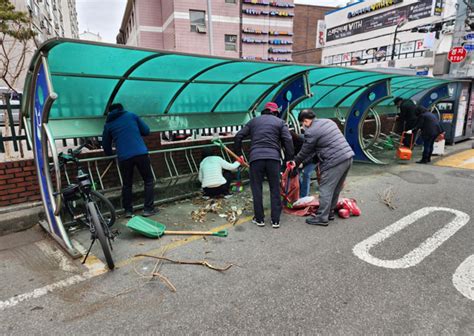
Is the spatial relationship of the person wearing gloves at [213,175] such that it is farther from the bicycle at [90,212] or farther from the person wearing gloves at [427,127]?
the person wearing gloves at [427,127]

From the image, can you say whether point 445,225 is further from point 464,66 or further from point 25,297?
point 464,66

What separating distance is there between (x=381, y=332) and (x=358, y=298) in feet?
1.32

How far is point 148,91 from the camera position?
5.25m

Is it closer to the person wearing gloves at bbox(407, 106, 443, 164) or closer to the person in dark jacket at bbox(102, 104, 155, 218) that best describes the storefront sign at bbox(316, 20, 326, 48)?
the person wearing gloves at bbox(407, 106, 443, 164)

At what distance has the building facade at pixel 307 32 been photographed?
156 feet

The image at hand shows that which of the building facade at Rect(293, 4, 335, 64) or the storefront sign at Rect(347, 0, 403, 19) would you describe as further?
the building facade at Rect(293, 4, 335, 64)

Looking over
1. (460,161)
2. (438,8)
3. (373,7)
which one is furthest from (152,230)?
(373,7)

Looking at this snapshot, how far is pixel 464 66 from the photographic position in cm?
1052

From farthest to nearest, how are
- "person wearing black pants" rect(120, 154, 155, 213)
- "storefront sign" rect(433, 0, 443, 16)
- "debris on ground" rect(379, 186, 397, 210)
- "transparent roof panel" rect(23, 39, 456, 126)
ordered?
"storefront sign" rect(433, 0, 443, 16) < "debris on ground" rect(379, 186, 397, 210) < "person wearing black pants" rect(120, 154, 155, 213) < "transparent roof panel" rect(23, 39, 456, 126)

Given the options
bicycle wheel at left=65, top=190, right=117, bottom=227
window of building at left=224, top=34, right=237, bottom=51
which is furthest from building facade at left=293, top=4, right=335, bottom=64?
bicycle wheel at left=65, top=190, right=117, bottom=227

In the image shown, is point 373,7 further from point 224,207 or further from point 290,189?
point 224,207

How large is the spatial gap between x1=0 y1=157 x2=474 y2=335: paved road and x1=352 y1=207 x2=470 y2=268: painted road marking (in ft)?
0.07

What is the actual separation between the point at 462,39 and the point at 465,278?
11.4 metres

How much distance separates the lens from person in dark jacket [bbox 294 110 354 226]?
4.13 meters
